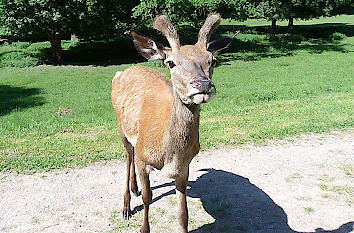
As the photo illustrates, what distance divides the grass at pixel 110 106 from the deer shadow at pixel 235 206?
1376 mm

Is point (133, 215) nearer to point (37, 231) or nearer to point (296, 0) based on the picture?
point (37, 231)

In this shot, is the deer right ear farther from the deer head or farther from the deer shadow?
the deer shadow

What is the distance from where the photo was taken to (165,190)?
5.64 metres

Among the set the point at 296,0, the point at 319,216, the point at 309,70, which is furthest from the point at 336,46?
the point at 319,216

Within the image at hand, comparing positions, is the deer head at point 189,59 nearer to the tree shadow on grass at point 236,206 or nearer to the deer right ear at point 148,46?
the deer right ear at point 148,46

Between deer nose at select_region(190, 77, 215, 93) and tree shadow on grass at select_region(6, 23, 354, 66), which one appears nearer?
deer nose at select_region(190, 77, 215, 93)

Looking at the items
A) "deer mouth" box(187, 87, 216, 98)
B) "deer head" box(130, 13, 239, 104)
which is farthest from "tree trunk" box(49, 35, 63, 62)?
"deer mouth" box(187, 87, 216, 98)

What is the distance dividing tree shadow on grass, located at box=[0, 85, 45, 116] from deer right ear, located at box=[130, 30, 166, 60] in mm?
7122

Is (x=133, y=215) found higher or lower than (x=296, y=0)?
lower

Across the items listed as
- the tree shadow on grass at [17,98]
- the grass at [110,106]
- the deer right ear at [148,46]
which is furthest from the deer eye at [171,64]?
the tree shadow on grass at [17,98]

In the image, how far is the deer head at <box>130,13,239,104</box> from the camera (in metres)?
2.93

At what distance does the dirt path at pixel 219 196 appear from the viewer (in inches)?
187

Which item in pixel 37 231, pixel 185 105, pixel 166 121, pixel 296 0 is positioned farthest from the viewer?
pixel 296 0

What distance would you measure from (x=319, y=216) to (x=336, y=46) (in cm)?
2020
